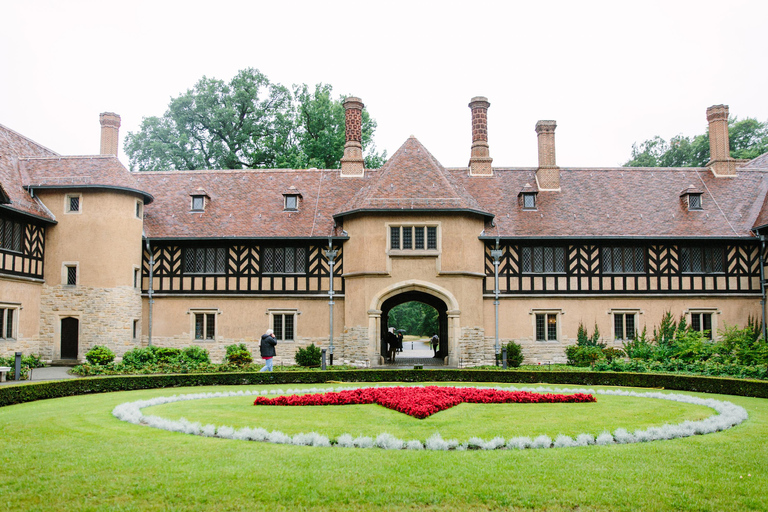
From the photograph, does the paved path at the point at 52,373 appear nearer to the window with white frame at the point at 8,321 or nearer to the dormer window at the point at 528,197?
the window with white frame at the point at 8,321

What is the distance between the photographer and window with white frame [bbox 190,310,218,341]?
2800cm

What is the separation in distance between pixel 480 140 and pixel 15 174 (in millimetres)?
20456

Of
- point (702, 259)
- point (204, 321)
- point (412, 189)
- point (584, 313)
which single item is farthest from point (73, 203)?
point (702, 259)

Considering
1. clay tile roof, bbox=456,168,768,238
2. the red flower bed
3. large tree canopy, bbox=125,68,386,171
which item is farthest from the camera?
large tree canopy, bbox=125,68,386,171

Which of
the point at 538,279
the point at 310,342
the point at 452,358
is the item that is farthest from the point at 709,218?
the point at 310,342

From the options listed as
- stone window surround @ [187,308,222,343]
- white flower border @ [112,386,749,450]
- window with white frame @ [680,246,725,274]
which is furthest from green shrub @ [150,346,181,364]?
window with white frame @ [680,246,725,274]

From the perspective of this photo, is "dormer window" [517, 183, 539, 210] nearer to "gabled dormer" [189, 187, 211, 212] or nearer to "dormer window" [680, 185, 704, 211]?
"dormer window" [680, 185, 704, 211]

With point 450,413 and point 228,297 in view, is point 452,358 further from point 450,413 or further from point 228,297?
point 450,413

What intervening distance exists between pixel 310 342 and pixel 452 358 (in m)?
6.23

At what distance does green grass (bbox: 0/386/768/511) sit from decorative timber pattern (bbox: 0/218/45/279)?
14.5m

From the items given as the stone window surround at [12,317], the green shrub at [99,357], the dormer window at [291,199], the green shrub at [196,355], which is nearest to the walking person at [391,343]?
the dormer window at [291,199]

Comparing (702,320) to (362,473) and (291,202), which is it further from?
(362,473)

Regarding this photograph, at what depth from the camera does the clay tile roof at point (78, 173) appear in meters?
26.2

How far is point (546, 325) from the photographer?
Answer: 27.8 m
